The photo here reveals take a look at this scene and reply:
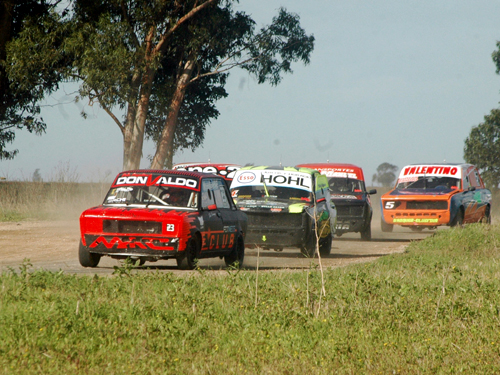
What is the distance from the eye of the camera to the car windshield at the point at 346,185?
2089 cm

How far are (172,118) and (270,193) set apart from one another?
1646cm

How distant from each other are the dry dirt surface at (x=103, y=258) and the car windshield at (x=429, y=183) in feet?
5.39

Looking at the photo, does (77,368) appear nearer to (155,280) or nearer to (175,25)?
(155,280)

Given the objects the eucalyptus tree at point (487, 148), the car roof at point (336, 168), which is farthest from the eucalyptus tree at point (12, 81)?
the eucalyptus tree at point (487, 148)

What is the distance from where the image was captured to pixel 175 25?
28594 mm

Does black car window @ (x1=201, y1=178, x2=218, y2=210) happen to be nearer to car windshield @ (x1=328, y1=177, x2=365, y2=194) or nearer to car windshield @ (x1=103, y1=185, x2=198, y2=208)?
car windshield @ (x1=103, y1=185, x2=198, y2=208)

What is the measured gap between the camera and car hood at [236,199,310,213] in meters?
14.3

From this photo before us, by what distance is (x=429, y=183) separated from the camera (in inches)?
891

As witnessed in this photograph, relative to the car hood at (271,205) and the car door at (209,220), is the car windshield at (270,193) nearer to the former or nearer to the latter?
the car hood at (271,205)

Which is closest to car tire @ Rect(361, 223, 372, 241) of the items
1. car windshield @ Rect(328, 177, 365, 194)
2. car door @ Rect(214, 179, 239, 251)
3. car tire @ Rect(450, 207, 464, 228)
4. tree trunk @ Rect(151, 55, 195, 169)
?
car windshield @ Rect(328, 177, 365, 194)

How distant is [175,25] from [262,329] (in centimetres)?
2349

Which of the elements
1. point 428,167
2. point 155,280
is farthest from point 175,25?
point 155,280

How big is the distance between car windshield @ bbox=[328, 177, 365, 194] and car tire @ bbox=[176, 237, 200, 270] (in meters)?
9.83

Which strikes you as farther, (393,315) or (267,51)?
(267,51)
